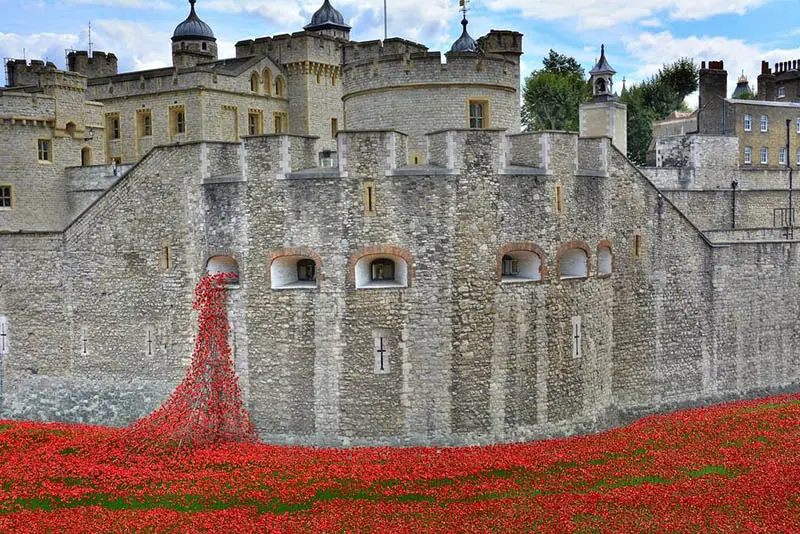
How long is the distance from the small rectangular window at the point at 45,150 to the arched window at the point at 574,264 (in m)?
19.3

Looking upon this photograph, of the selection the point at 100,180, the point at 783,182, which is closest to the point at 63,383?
the point at 100,180

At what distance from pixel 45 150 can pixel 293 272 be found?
602 inches

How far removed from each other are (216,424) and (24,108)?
16.0 meters

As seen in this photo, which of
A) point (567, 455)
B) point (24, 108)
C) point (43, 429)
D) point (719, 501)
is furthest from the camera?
point (24, 108)

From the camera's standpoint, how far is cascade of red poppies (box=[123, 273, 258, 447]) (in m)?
19.7

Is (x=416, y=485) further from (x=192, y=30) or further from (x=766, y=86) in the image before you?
(x=766, y=86)

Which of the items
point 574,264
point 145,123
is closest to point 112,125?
point 145,123

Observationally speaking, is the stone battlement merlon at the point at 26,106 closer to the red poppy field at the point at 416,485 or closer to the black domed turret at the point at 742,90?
the red poppy field at the point at 416,485

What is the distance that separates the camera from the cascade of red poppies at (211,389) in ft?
64.5

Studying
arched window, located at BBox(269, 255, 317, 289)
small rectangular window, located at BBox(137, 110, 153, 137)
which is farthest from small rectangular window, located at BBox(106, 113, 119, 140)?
arched window, located at BBox(269, 255, 317, 289)

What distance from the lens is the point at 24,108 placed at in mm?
30266

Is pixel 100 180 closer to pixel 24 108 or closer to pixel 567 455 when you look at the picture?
pixel 24 108

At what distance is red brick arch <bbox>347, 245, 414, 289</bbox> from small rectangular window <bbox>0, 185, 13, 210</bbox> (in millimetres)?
16460

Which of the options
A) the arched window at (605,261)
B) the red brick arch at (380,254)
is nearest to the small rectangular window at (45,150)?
the red brick arch at (380,254)
